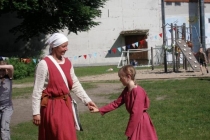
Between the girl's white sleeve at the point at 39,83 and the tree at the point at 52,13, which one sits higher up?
the tree at the point at 52,13

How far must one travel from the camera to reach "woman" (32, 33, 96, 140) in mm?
5152

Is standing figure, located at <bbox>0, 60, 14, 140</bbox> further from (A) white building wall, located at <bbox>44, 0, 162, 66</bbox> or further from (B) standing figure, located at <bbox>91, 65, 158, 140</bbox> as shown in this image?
(A) white building wall, located at <bbox>44, 0, 162, 66</bbox>

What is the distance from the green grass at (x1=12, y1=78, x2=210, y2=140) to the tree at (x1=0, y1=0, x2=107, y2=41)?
1311cm

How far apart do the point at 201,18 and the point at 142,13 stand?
5.03 m

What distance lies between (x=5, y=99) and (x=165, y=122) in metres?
3.45

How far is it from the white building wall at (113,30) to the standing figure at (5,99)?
2817 centimetres

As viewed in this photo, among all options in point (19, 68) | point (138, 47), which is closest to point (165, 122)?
point (19, 68)

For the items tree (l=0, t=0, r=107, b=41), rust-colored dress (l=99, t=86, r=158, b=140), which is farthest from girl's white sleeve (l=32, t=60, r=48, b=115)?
tree (l=0, t=0, r=107, b=41)

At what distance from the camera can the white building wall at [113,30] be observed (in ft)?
118

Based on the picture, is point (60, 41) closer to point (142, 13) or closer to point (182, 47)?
point (182, 47)

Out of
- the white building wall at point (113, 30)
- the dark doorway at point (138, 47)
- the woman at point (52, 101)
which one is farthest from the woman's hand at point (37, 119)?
the white building wall at point (113, 30)

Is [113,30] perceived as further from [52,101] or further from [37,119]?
[37,119]

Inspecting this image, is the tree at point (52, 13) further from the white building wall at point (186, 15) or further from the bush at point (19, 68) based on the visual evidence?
the white building wall at point (186, 15)

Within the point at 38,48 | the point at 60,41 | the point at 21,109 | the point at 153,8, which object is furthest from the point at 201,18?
the point at 60,41
